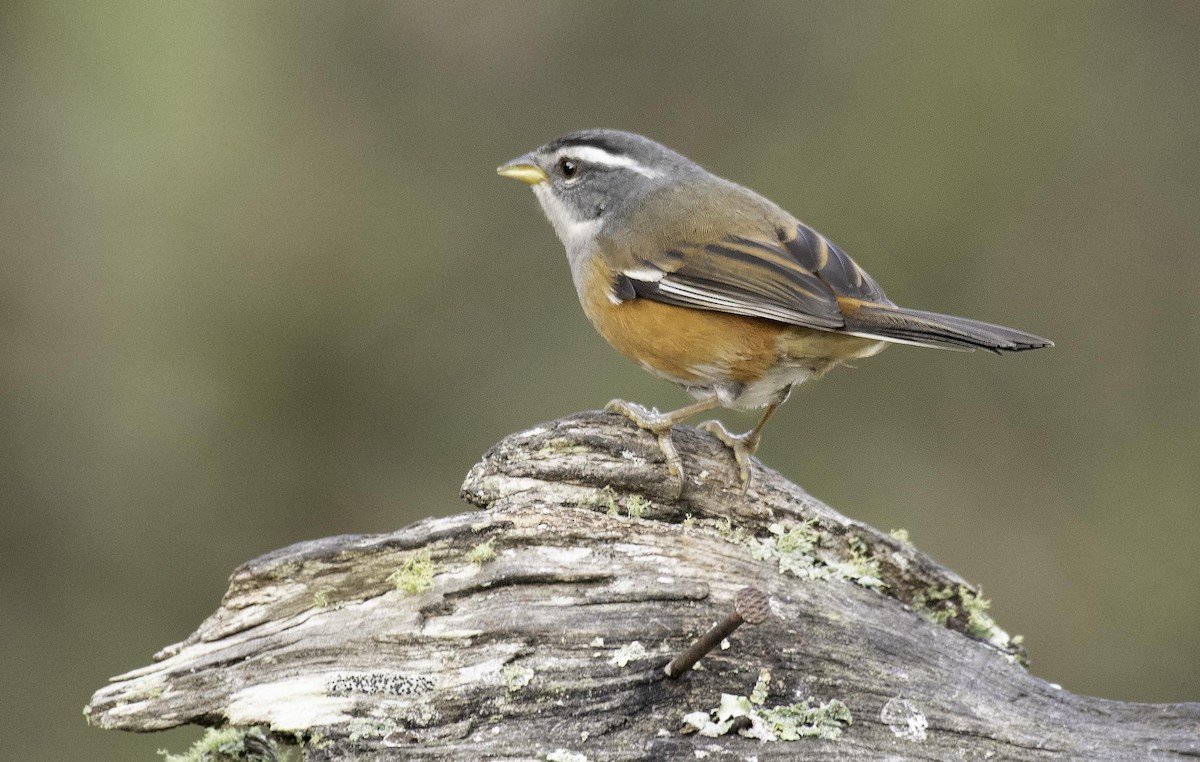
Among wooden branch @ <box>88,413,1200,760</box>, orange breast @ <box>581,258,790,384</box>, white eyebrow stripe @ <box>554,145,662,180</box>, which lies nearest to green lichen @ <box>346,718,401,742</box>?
wooden branch @ <box>88,413,1200,760</box>

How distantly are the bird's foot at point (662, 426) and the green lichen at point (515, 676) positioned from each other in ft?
3.50

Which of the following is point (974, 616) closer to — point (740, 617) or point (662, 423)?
point (662, 423)

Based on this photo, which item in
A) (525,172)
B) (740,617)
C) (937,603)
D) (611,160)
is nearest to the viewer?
(740,617)

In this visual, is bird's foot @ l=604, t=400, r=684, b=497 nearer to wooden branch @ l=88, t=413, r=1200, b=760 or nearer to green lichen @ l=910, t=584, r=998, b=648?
wooden branch @ l=88, t=413, r=1200, b=760

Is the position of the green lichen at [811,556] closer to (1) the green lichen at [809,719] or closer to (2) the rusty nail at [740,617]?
(1) the green lichen at [809,719]

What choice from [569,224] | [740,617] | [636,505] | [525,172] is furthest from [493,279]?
[740,617]

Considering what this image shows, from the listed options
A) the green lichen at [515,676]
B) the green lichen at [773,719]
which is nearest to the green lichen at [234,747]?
the green lichen at [515,676]

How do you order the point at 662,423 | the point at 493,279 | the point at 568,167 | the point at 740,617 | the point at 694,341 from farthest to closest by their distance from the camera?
the point at 493,279, the point at 568,167, the point at 694,341, the point at 662,423, the point at 740,617

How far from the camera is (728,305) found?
5230 mm

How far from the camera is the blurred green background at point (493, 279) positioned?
8898 mm

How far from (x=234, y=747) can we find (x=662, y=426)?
2.01 metres

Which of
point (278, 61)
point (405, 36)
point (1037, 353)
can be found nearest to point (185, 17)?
point (278, 61)

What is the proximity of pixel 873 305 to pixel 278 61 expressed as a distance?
6199 millimetres

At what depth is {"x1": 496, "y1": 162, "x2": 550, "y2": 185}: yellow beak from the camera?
6652 millimetres
